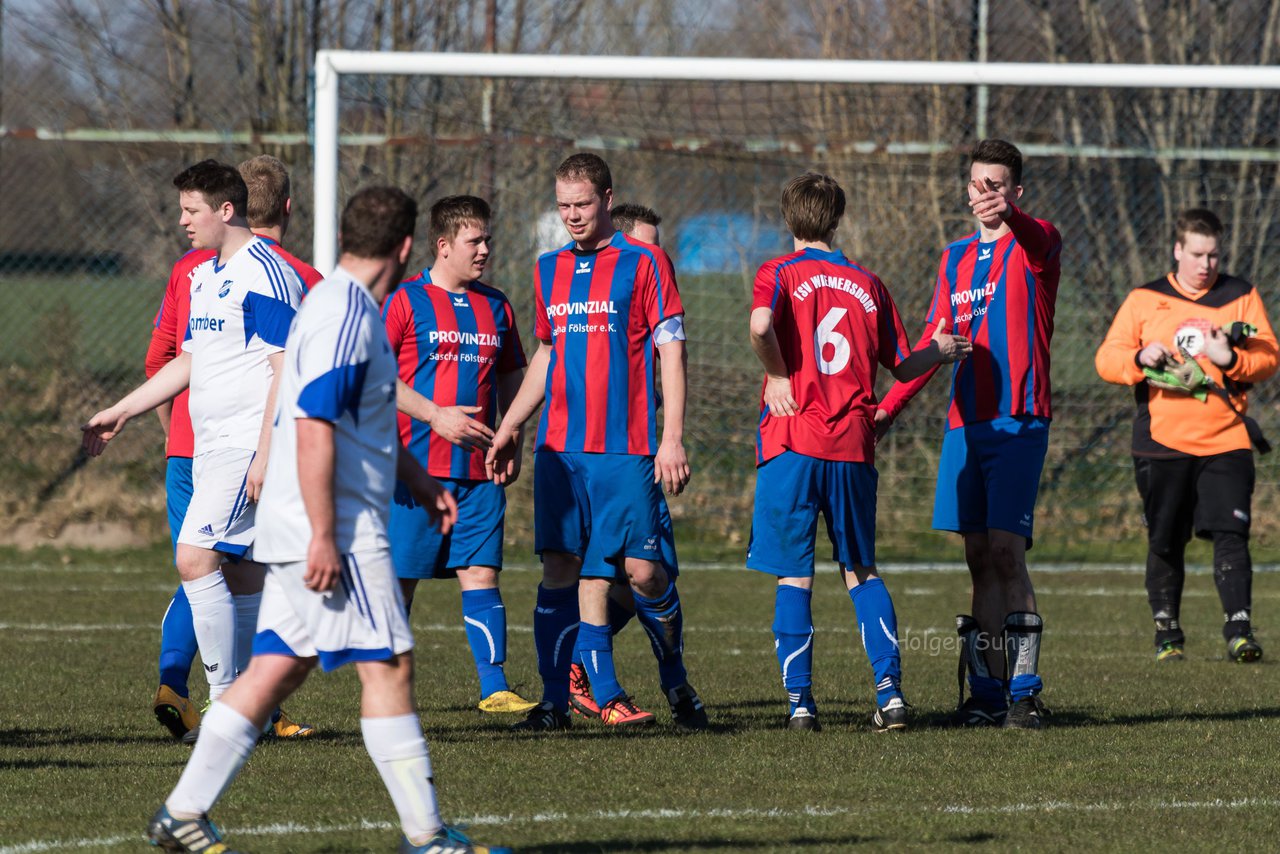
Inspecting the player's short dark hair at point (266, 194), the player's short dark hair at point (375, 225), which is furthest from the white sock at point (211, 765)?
the player's short dark hair at point (266, 194)

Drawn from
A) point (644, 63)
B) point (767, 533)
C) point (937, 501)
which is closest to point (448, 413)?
point (767, 533)

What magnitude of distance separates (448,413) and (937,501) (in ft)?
7.11

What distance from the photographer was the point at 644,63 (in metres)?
10.8

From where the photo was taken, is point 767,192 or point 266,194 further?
point 767,192

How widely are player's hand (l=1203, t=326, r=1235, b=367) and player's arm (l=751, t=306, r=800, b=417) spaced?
320 centimetres

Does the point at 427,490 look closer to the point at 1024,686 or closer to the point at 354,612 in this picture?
the point at 354,612

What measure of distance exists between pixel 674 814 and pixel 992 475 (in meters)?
2.40

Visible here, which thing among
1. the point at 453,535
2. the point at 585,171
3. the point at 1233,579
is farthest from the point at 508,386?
the point at 1233,579

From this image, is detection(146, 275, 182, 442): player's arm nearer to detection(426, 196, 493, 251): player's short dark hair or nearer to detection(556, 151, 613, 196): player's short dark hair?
detection(426, 196, 493, 251): player's short dark hair

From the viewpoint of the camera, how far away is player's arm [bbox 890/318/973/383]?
6.11 metres

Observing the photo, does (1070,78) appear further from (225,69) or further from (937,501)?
(225,69)

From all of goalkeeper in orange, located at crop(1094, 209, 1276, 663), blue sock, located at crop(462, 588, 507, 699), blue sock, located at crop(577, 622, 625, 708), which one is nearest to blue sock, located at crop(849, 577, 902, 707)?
blue sock, located at crop(577, 622, 625, 708)

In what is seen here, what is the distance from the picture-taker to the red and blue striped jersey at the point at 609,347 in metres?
6.29

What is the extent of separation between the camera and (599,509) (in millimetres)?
6273
